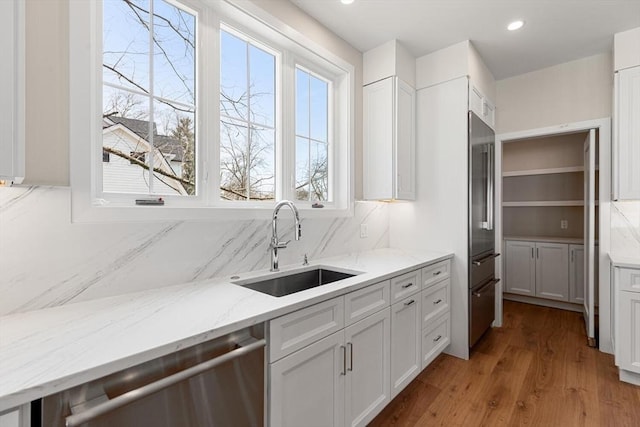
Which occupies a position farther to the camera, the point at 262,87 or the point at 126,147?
the point at 262,87

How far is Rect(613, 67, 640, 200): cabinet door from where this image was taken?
2.48 metres

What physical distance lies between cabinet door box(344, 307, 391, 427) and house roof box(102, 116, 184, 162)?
1312 mm

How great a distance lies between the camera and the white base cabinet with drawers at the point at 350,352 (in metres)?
1.28

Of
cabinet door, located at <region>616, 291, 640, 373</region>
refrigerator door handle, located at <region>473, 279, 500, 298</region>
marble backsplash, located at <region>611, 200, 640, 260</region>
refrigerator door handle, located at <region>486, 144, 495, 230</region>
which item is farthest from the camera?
refrigerator door handle, located at <region>486, 144, 495, 230</region>

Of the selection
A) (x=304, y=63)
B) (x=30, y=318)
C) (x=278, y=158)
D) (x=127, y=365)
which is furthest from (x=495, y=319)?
(x=30, y=318)

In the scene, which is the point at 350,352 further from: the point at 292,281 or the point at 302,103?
the point at 302,103

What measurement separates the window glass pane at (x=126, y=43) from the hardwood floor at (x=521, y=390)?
2315 mm

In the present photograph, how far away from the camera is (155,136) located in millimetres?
1625

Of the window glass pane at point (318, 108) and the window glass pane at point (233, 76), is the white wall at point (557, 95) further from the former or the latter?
the window glass pane at point (233, 76)

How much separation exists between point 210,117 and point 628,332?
3.20 m

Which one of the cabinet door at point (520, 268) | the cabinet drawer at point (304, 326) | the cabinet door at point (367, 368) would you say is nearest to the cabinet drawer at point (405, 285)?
the cabinet door at point (367, 368)

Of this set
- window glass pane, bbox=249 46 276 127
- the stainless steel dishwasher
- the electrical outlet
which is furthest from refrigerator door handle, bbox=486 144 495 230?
the stainless steel dishwasher

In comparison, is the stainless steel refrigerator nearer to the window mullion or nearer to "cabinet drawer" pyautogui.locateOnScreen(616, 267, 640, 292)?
"cabinet drawer" pyautogui.locateOnScreen(616, 267, 640, 292)

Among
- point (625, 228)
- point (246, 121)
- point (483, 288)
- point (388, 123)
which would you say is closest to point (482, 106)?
point (388, 123)
